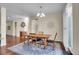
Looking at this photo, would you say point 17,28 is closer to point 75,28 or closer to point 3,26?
point 3,26

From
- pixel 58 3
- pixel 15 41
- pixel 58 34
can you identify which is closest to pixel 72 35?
pixel 58 34

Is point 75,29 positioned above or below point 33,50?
above

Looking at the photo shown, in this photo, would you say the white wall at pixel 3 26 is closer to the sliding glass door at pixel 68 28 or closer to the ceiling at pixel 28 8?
the ceiling at pixel 28 8

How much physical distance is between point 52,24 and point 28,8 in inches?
22.8

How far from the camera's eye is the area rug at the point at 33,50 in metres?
2.06

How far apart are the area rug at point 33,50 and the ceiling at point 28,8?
629 millimetres

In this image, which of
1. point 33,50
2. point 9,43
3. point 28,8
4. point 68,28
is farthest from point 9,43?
point 68,28

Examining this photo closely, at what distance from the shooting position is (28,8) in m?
2.15

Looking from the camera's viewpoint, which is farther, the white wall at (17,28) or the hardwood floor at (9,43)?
the white wall at (17,28)

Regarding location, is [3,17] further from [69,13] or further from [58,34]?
[69,13]

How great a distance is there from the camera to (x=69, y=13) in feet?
6.98

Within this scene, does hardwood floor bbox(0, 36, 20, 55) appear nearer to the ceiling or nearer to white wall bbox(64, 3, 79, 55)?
the ceiling

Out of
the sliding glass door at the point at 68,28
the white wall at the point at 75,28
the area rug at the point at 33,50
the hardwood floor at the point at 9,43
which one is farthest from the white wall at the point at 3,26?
the white wall at the point at 75,28

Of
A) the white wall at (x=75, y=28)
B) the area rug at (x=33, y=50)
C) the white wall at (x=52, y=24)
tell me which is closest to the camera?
the white wall at (x=75, y=28)
